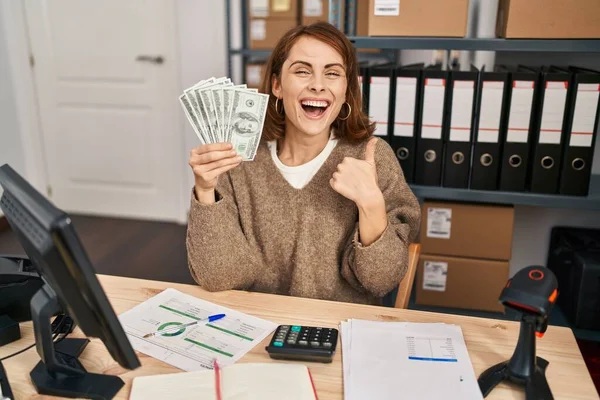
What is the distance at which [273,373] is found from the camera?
2.98 feet

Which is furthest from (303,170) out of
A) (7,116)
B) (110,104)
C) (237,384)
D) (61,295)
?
(7,116)

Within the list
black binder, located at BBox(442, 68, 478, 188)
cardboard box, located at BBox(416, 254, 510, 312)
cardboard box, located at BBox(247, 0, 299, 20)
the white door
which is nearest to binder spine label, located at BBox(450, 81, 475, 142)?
black binder, located at BBox(442, 68, 478, 188)

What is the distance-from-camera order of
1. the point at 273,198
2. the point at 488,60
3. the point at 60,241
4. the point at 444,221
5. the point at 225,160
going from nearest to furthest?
1. the point at 60,241
2. the point at 225,160
3. the point at 273,198
4. the point at 444,221
5. the point at 488,60

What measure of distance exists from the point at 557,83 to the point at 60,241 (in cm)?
171

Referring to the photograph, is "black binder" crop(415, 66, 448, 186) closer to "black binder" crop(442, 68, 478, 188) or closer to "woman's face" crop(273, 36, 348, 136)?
"black binder" crop(442, 68, 478, 188)

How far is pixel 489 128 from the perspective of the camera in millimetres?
1944

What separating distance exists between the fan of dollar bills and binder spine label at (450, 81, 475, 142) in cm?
87

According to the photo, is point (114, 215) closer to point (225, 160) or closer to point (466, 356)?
point (225, 160)

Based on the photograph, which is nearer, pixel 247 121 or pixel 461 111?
pixel 247 121

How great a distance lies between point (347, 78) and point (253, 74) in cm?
156

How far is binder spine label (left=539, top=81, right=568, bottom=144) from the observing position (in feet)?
6.07

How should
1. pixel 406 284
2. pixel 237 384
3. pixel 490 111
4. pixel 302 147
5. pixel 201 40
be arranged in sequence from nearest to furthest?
pixel 237 384
pixel 406 284
pixel 302 147
pixel 490 111
pixel 201 40

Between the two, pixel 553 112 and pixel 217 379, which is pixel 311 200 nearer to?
pixel 217 379

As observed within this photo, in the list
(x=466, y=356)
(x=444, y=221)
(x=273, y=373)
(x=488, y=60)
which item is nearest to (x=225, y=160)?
A: (x=273, y=373)
